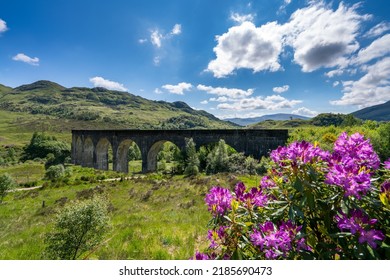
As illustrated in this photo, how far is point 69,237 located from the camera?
216 inches

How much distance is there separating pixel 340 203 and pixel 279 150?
68cm

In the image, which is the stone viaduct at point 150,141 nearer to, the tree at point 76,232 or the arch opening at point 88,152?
the arch opening at point 88,152

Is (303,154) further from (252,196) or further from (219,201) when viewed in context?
(219,201)

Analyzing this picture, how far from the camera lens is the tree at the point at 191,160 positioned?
35.1 m

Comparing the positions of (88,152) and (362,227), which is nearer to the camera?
(362,227)

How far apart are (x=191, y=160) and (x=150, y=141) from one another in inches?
419

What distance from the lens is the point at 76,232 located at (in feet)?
18.3

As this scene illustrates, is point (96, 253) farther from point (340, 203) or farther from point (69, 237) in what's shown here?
point (340, 203)

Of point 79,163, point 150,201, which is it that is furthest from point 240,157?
point 79,163

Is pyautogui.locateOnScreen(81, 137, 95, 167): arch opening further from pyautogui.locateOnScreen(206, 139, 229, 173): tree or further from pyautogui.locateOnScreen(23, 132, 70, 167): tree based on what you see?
pyautogui.locateOnScreen(206, 139, 229, 173): tree

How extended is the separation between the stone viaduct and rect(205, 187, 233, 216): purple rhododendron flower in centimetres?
3147

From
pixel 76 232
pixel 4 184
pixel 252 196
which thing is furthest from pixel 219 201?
pixel 4 184

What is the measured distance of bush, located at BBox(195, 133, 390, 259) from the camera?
192cm
